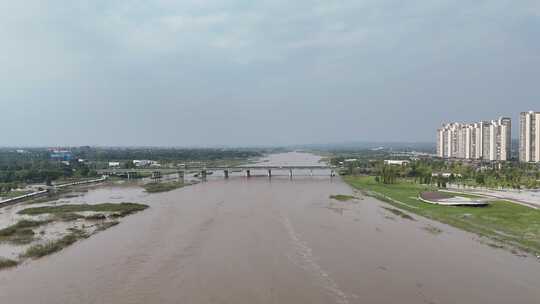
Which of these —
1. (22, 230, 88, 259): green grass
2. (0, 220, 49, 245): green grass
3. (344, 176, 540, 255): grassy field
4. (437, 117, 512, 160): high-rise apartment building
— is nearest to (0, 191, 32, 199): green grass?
(0, 220, 49, 245): green grass

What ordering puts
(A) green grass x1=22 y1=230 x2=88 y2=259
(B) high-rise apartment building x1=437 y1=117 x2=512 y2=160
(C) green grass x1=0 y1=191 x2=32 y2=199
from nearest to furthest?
(A) green grass x1=22 y1=230 x2=88 y2=259 < (C) green grass x1=0 y1=191 x2=32 y2=199 < (B) high-rise apartment building x1=437 y1=117 x2=512 y2=160

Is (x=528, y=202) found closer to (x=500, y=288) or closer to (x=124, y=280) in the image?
(x=500, y=288)

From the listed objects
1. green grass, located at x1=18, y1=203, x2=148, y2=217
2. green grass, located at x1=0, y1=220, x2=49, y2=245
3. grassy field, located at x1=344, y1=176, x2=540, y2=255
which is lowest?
grassy field, located at x1=344, y1=176, x2=540, y2=255

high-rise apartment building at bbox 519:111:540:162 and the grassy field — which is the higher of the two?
high-rise apartment building at bbox 519:111:540:162

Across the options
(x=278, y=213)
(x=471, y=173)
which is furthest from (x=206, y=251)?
(x=471, y=173)

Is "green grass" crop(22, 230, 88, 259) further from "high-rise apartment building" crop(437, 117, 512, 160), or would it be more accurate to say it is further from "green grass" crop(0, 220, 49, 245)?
"high-rise apartment building" crop(437, 117, 512, 160)

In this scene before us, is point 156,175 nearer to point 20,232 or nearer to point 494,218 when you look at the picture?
point 20,232

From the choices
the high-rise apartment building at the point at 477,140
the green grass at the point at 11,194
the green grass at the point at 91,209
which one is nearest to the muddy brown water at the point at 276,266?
the green grass at the point at 91,209
